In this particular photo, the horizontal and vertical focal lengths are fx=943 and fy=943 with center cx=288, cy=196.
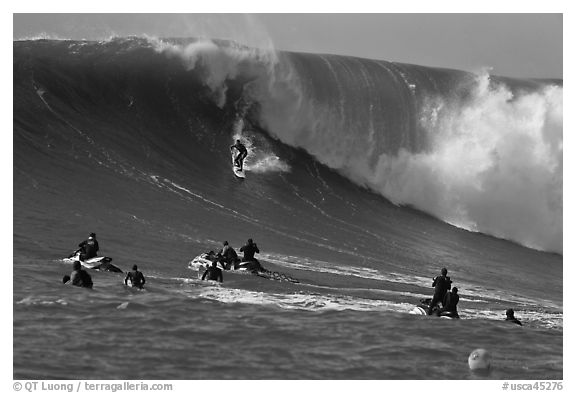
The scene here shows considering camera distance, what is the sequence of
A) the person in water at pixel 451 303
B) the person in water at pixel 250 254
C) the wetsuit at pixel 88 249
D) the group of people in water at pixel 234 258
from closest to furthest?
1. the person in water at pixel 451 303
2. the wetsuit at pixel 88 249
3. the group of people in water at pixel 234 258
4. the person in water at pixel 250 254

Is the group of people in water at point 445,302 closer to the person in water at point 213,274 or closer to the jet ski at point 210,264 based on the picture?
the person in water at point 213,274

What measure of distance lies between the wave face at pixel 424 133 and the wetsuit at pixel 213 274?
15.4 metres

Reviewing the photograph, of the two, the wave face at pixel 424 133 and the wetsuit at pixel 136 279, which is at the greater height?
the wave face at pixel 424 133

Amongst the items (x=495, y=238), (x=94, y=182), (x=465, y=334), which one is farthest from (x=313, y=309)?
(x=495, y=238)

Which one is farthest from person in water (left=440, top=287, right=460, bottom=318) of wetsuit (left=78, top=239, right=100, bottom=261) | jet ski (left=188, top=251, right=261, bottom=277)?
wetsuit (left=78, top=239, right=100, bottom=261)

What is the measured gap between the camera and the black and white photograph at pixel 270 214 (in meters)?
14.4

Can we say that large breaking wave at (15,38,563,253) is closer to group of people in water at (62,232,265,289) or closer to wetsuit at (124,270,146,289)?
group of people in water at (62,232,265,289)

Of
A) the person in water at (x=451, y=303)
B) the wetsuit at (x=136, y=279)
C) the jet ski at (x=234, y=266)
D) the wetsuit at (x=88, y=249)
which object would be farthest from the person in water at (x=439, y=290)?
the wetsuit at (x=88, y=249)

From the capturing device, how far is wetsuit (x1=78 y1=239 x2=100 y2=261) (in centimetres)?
2004

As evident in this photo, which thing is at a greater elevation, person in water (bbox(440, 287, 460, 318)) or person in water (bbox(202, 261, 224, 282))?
person in water (bbox(202, 261, 224, 282))

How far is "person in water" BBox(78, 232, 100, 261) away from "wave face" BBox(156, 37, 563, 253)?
15223 mm

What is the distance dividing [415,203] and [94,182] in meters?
13.1

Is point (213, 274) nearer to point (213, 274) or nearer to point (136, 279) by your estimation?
point (213, 274)

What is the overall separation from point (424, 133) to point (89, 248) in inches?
808
